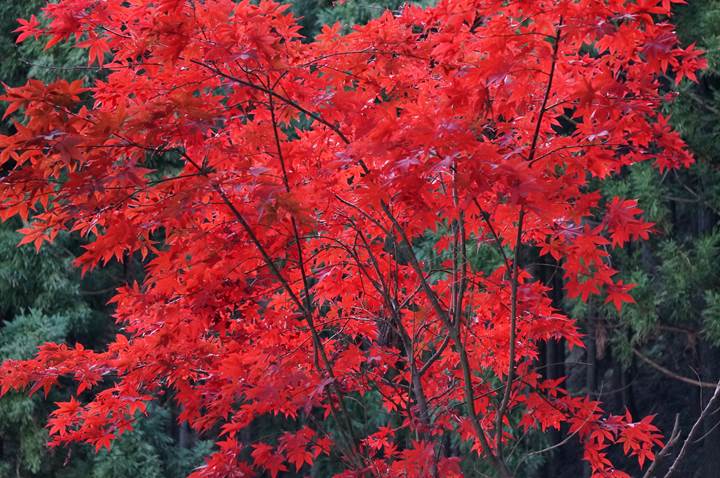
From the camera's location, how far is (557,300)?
9383 mm

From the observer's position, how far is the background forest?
7613 mm

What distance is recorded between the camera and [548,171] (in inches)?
116

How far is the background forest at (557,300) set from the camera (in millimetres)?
7613

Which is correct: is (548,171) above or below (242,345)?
above

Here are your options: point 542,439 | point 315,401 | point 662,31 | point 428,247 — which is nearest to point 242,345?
point 315,401

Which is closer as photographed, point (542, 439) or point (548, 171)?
point (548, 171)

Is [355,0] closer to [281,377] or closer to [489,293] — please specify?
[489,293]

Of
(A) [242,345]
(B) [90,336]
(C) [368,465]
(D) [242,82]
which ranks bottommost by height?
(B) [90,336]

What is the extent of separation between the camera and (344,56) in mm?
3156

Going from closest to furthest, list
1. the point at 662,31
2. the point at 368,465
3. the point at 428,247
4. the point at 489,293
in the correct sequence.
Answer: the point at 662,31 → the point at 368,465 → the point at 489,293 → the point at 428,247

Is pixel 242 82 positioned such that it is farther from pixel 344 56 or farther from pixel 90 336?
pixel 90 336

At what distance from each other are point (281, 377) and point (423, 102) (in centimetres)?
110

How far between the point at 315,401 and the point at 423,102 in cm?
115

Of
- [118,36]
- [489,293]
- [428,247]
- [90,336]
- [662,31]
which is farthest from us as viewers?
[90,336]
